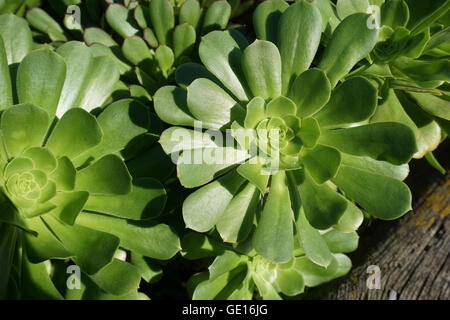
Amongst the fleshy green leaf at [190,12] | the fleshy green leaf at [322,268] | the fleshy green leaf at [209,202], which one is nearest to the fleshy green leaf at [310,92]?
the fleshy green leaf at [209,202]

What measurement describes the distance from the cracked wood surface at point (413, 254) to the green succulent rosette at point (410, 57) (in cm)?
34

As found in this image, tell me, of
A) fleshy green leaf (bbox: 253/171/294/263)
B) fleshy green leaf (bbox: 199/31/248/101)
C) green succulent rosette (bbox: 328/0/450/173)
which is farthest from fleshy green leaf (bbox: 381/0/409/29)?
fleshy green leaf (bbox: 253/171/294/263)

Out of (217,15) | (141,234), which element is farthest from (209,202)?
(217,15)

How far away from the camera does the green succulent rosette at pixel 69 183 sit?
38.1 inches

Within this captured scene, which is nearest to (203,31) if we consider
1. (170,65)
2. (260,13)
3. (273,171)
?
(170,65)

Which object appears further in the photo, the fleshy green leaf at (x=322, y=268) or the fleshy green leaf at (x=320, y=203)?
the fleshy green leaf at (x=322, y=268)

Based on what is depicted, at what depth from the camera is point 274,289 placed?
1.42m

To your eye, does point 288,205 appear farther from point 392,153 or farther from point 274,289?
point 274,289

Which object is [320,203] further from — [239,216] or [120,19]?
[120,19]

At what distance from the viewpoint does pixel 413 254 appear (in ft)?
4.49

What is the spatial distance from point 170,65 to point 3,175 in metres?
0.61

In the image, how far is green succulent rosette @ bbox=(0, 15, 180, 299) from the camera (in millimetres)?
969

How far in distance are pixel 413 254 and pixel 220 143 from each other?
0.81 metres

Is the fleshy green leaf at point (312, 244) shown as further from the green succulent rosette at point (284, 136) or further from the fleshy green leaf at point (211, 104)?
the fleshy green leaf at point (211, 104)
